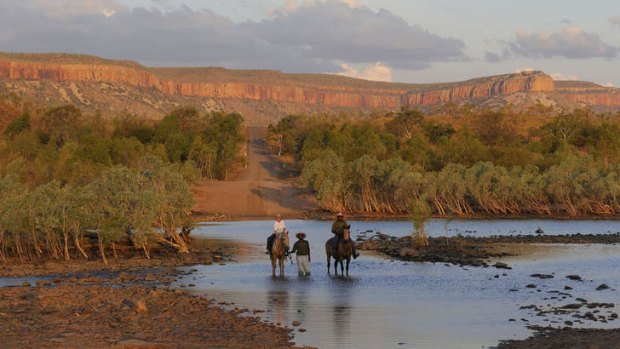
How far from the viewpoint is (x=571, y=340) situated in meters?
16.2

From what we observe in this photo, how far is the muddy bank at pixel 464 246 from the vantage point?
33.1 m

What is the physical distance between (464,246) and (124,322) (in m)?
21.8

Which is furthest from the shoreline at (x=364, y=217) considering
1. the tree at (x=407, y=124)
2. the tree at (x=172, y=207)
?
the tree at (x=407, y=124)

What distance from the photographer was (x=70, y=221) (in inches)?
1296

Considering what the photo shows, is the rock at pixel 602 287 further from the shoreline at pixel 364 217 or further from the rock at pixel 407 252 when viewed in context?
the shoreline at pixel 364 217

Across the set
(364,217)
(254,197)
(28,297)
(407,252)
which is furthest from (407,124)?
(28,297)

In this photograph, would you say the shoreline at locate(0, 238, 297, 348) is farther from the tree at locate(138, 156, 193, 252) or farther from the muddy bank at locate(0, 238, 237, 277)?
the tree at locate(138, 156, 193, 252)

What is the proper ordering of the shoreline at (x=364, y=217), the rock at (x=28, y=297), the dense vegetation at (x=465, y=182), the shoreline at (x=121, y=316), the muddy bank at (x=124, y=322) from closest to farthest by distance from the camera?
the muddy bank at (x=124, y=322), the shoreline at (x=121, y=316), the rock at (x=28, y=297), the shoreline at (x=364, y=217), the dense vegetation at (x=465, y=182)

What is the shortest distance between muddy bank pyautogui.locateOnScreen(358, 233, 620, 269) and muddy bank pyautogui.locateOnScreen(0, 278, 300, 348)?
13.1m

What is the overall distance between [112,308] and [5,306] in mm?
2742

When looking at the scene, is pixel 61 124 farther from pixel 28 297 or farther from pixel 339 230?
pixel 28 297

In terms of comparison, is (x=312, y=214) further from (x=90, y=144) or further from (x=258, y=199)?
(x=90, y=144)

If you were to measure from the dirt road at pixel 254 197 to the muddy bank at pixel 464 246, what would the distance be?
23635 millimetres

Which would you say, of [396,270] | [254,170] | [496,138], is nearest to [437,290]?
[396,270]
